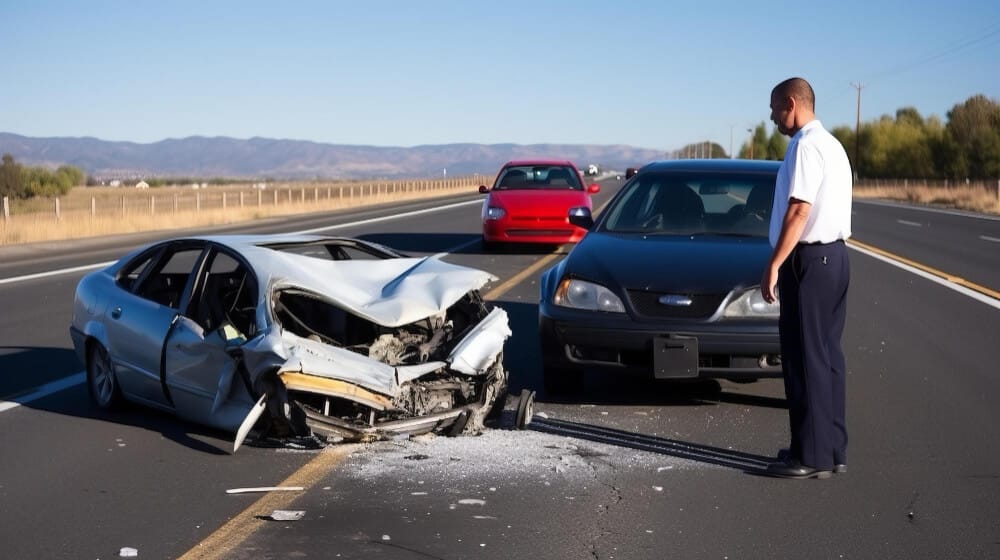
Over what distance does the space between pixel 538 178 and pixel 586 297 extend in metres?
14.8

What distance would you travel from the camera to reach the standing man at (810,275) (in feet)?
21.2

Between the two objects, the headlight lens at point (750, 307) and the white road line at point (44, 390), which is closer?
the headlight lens at point (750, 307)

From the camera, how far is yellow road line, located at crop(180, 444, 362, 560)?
537 centimetres

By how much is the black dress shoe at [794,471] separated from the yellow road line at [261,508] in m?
2.25

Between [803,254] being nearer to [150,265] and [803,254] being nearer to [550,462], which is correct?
[550,462]

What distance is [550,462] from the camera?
6.94 m

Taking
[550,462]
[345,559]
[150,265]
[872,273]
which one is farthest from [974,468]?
[872,273]

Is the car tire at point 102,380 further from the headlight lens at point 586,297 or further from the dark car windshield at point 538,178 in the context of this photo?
the dark car windshield at point 538,178

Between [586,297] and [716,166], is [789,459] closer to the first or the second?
[586,297]

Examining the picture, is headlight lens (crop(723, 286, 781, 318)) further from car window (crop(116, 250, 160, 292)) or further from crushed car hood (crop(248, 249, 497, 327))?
car window (crop(116, 250, 160, 292))

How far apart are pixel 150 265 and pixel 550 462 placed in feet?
10.4

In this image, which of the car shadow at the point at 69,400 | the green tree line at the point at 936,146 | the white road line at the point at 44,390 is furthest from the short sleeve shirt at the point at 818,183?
the green tree line at the point at 936,146

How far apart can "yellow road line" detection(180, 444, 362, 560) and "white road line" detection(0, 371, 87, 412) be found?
2716 mm

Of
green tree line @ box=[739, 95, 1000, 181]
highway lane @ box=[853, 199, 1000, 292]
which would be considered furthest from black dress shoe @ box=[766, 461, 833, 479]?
green tree line @ box=[739, 95, 1000, 181]
